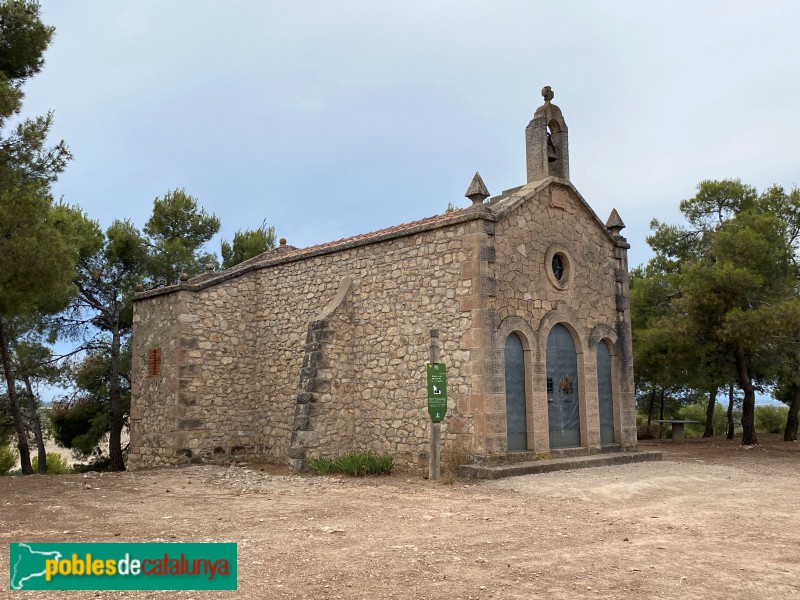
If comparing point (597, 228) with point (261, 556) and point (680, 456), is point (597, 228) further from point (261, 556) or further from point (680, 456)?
point (261, 556)

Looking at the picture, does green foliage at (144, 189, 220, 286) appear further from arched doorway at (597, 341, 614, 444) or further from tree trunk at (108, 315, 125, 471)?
arched doorway at (597, 341, 614, 444)

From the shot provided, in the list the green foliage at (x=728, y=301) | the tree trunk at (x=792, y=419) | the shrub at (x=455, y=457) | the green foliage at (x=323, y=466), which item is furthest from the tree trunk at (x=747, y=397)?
the green foliage at (x=323, y=466)

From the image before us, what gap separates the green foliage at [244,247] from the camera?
2464 centimetres

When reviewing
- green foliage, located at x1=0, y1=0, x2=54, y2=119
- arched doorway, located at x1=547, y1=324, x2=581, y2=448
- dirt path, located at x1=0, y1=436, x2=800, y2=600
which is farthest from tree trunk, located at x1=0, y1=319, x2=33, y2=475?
arched doorway, located at x1=547, y1=324, x2=581, y2=448

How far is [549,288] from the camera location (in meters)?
13.2

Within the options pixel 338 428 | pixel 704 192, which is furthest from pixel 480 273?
pixel 704 192

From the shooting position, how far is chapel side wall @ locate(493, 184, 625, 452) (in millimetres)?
12391

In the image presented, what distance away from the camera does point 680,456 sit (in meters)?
15.8

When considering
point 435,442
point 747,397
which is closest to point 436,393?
point 435,442

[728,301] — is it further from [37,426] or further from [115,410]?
[37,426]

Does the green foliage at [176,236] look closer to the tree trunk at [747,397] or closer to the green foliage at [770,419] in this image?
the tree trunk at [747,397]

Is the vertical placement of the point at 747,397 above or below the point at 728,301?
below

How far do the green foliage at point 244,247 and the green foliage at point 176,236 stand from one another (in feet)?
3.03

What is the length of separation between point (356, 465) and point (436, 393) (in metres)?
2.15
